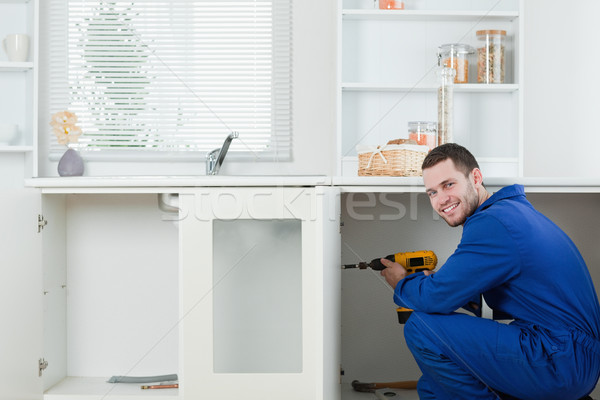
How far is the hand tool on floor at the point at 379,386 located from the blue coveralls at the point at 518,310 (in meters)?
0.71

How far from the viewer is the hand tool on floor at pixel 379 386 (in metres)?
2.48

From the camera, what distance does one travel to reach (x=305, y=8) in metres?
2.62

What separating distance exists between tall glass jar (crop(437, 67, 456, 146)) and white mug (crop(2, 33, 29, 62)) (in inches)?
65.4

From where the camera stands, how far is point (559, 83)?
263cm

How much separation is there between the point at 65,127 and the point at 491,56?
1.74 metres

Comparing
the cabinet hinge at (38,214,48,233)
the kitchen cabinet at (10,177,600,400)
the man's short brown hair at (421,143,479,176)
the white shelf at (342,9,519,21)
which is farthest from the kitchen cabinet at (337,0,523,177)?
the cabinet hinge at (38,214,48,233)

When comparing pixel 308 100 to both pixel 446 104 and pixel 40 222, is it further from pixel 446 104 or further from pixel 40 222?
pixel 40 222

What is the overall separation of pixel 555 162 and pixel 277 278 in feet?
4.38

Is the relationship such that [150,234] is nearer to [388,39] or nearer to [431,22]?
[388,39]

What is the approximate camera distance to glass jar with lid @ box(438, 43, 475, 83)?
250 centimetres

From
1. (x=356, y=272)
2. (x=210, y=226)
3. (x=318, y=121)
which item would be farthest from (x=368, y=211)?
(x=210, y=226)

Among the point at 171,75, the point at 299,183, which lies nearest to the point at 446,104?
the point at 299,183

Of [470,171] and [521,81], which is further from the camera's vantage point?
[521,81]

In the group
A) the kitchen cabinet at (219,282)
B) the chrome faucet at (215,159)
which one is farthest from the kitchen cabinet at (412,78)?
the chrome faucet at (215,159)
